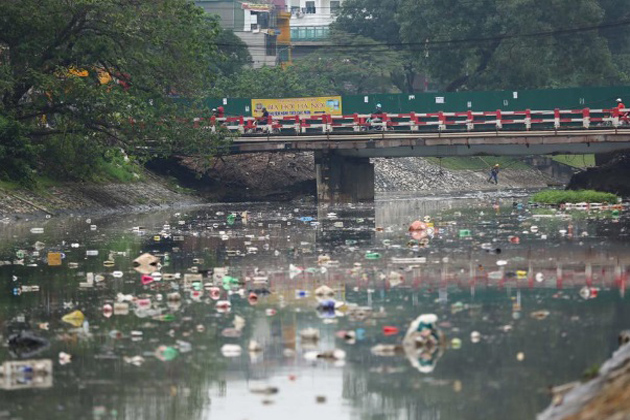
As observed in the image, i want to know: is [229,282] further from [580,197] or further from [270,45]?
[270,45]

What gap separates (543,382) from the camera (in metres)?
10.6

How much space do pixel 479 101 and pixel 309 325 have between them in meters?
42.7

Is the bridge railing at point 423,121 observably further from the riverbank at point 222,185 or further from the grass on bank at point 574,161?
the grass on bank at point 574,161

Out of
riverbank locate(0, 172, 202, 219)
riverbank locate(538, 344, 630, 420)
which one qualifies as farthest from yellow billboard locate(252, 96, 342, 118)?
riverbank locate(538, 344, 630, 420)

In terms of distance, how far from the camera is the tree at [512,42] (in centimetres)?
7381

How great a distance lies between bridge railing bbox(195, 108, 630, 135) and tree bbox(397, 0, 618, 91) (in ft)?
58.3

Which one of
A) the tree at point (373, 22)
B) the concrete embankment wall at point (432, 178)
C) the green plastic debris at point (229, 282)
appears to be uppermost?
the tree at point (373, 22)

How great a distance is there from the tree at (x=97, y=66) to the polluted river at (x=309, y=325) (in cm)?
1313

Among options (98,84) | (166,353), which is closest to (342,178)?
(98,84)

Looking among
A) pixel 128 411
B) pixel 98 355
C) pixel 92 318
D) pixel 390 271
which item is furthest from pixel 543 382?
pixel 390 271

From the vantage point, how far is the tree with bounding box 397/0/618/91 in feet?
242

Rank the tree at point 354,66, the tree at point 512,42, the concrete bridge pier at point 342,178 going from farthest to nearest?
1. the tree at point 354,66
2. the tree at point 512,42
3. the concrete bridge pier at point 342,178

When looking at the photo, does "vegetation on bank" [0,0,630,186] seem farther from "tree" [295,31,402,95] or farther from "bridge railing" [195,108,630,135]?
"tree" [295,31,402,95]

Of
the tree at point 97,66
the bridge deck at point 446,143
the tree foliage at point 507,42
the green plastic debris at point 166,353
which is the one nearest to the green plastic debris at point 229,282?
the green plastic debris at point 166,353
